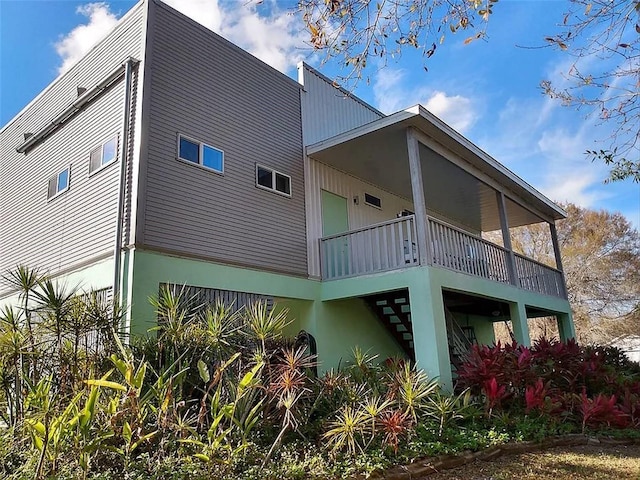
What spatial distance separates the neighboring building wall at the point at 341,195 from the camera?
1025 centimetres

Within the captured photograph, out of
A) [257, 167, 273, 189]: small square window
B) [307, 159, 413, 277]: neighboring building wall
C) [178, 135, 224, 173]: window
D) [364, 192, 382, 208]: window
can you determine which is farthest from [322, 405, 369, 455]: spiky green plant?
[364, 192, 382, 208]: window

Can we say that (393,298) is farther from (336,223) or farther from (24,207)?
(24,207)

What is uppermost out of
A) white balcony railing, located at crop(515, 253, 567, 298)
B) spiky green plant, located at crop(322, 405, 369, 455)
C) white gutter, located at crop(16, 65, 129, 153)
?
white gutter, located at crop(16, 65, 129, 153)

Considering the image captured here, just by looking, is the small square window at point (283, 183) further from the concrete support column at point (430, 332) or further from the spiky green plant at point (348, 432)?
the spiky green plant at point (348, 432)

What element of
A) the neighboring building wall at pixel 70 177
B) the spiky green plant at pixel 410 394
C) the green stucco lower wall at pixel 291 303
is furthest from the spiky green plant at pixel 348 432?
the neighboring building wall at pixel 70 177

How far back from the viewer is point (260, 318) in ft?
19.1

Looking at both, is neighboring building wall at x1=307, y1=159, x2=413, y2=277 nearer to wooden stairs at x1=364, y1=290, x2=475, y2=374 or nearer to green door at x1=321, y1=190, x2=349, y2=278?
green door at x1=321, y1=190, x2=349, y2=278

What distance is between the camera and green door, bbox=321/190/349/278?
1002 centimetres

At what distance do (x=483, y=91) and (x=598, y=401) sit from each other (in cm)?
520

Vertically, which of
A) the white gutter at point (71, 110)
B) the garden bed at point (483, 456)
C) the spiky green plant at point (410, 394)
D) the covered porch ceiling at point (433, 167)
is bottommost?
the garden bed at point (483, 456)

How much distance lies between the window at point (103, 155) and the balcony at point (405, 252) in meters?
4.40

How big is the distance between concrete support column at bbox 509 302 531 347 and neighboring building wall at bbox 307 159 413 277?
157 inches

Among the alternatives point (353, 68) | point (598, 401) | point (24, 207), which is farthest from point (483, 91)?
point (24, 207)

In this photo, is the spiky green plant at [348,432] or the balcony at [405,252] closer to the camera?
the spiky green plant at [348,432]
